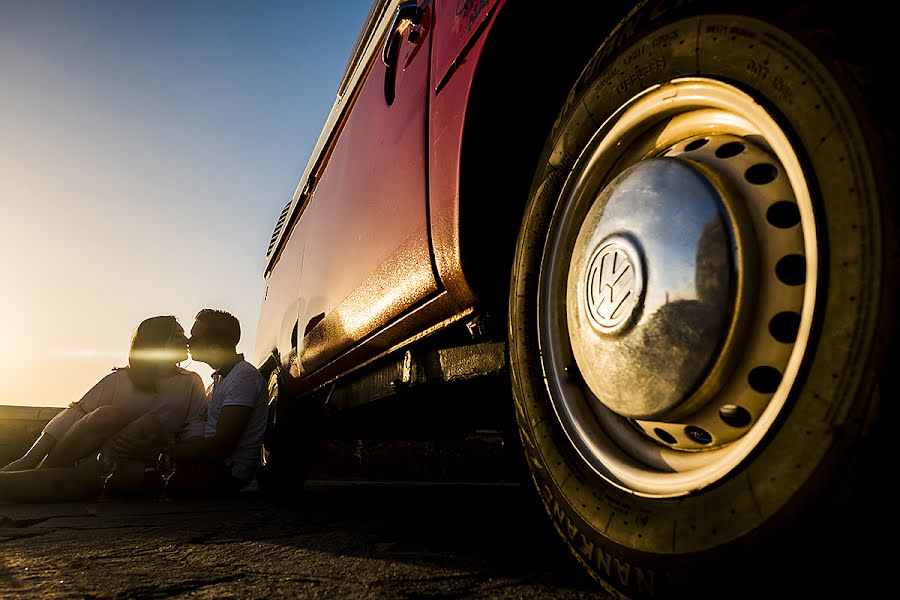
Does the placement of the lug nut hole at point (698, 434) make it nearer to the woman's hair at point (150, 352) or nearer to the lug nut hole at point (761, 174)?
the lug nut hole at point (761, 174)

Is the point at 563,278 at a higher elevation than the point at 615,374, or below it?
higher

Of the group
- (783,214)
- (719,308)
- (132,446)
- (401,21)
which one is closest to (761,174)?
(783,214)

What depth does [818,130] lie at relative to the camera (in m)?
0.65

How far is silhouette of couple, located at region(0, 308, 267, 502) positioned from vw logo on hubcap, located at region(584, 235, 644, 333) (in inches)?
110

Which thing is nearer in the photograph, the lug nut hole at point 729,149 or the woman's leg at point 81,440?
the lug nut hole at point 729,149

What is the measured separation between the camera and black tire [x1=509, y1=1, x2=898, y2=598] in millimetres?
584

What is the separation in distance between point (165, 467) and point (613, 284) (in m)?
2.88

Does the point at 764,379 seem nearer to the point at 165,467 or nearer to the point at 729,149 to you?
the point at 729,149

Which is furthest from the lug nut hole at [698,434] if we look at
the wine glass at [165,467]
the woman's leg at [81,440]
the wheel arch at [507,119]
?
the woman's leg at [81,440]

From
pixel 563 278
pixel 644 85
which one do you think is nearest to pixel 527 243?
pixel 563 278

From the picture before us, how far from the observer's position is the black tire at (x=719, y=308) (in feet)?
1.92

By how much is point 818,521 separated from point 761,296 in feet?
0.85

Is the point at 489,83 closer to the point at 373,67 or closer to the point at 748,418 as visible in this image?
the point at 748,418

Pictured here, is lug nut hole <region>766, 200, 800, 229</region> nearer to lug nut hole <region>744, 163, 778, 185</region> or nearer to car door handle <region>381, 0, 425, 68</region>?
lug nut hole <region>744, 163, 778, 185</region>
